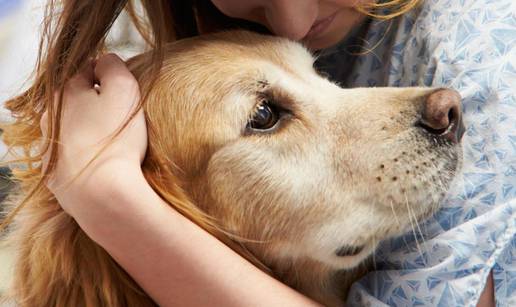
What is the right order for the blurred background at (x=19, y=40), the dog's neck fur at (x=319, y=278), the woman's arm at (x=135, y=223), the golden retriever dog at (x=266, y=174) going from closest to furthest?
the woman's arm at (x=135, y=223)
the golden retriever dog at (x=266, y=174)
the dog's neck fur at (x=319, y=278)
the blurred background at (x=19, y=40)

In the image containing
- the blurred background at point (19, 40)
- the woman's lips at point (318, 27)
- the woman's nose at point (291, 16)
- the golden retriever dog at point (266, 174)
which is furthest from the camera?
the blurred background at point (19, 40)

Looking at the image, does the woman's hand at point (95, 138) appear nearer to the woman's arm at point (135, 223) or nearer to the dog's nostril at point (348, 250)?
the woman's arm at point (135, 223)

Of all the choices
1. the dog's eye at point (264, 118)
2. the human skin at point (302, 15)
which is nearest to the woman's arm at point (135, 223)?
the dog's eye at point (264, 118)

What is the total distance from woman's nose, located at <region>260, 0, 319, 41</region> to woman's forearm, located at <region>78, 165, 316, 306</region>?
58 centimetres

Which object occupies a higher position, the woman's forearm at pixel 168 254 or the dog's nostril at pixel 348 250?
the woman's forearm at pixel 168 254

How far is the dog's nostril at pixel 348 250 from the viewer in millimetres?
1294

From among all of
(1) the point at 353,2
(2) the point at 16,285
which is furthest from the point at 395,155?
(2) the point at 16,285

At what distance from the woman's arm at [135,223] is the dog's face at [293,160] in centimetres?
10

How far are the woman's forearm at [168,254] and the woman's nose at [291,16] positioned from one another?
0.58 metres

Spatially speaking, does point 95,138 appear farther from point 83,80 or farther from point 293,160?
point 293,160

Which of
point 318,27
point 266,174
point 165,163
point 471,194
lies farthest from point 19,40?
point 471,194

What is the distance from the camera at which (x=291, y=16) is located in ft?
4.92

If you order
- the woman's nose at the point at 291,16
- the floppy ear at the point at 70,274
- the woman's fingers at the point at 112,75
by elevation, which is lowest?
the floppy ear at the point at 70,274

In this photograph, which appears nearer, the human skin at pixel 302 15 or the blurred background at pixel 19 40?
the human skin at pixel 302 15
